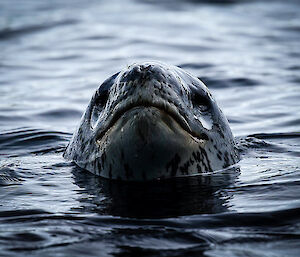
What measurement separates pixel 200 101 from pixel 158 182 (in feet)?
2.39

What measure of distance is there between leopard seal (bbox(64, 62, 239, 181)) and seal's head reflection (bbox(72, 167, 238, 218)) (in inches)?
3.0

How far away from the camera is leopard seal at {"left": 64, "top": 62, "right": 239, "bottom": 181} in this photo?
503cm

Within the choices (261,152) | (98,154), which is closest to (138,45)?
(261,152)

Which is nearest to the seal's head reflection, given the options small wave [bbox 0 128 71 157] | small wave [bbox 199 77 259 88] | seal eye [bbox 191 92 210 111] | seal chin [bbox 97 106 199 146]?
seal chin [bbox 97 106 199 146]

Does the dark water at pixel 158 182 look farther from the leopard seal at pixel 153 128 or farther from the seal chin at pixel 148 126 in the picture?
the seal chin at pixel 148 126

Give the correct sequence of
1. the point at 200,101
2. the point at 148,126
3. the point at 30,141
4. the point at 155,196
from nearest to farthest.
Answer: the point at 148,126 → the point at 155,196 → the point at 200,101 → the point at 30,141

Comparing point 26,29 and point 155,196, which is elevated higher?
point 26,29

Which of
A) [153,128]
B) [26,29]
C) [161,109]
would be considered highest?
[26,29]

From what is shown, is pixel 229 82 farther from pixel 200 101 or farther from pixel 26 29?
pixel 26 29

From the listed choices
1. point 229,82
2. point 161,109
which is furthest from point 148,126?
point 229,82

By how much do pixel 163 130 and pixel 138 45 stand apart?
10154 millimetres

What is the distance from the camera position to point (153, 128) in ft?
16.3

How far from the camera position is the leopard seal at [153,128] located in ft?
16.5

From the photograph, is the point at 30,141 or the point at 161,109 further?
the point at 30,141
